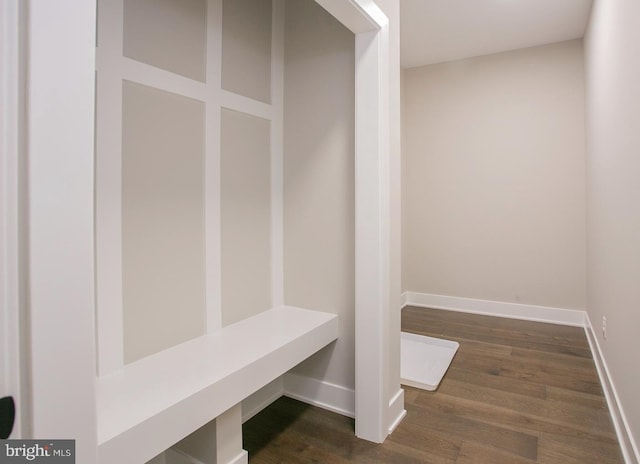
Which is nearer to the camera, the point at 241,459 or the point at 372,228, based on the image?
the point at 241,459

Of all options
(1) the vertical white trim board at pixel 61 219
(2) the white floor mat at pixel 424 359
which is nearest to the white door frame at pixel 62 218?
(1) the vertical white trim board at pixel 61 219

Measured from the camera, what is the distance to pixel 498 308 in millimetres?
4082

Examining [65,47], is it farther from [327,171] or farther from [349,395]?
[349,395]

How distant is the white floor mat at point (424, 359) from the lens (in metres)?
2.59

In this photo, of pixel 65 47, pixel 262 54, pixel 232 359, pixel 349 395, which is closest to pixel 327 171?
pixel 262 54

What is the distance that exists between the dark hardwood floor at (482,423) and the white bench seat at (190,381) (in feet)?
1.57

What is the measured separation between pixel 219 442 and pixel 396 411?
1.04 metres

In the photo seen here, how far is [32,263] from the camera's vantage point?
2.07 feet

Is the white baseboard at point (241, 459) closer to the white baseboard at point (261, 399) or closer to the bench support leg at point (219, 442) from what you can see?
the bench support leg at point (219, 442)

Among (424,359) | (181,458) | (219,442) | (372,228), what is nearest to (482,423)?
(424,359)

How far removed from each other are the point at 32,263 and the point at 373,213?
4.98 ft

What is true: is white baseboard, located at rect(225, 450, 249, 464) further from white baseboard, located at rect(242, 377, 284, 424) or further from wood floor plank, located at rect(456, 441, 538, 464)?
wood floor plank, located at rect(456, 441, 538, 464)

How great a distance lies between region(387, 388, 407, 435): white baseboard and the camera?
2.05m

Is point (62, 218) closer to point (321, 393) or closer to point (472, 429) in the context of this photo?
point (321, 393)
